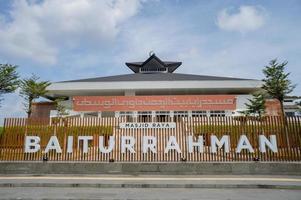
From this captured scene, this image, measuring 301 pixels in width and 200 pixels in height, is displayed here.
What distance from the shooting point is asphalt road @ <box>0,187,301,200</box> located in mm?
7320

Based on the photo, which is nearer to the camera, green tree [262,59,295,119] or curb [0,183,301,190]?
curb [0,183,301,190]

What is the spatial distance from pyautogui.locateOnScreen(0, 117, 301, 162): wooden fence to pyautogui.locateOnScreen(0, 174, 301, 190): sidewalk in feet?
4.40

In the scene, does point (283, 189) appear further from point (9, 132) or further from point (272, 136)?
point (9, 132)

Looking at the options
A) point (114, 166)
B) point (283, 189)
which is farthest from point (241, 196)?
point (114, 166)

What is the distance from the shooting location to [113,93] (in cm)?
4031

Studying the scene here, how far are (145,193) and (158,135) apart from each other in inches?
167

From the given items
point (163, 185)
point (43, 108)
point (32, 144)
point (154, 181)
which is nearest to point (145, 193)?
point (163, 185)

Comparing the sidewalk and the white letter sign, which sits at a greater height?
the white letter sign

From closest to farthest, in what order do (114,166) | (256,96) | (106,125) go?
(114,166), (106,125), (256,96)

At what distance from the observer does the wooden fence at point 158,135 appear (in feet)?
37.5

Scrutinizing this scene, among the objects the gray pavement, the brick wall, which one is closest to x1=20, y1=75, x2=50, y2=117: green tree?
the brick wall

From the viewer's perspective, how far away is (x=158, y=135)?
469 inches

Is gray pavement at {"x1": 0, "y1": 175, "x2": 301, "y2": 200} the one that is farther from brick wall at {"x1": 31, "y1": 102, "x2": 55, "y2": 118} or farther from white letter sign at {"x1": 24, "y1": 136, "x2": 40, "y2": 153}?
brick wall at {"x1": 31, "y1": 102, "x2": 55, "y2": 118}

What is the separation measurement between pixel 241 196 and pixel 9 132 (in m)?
10.8
